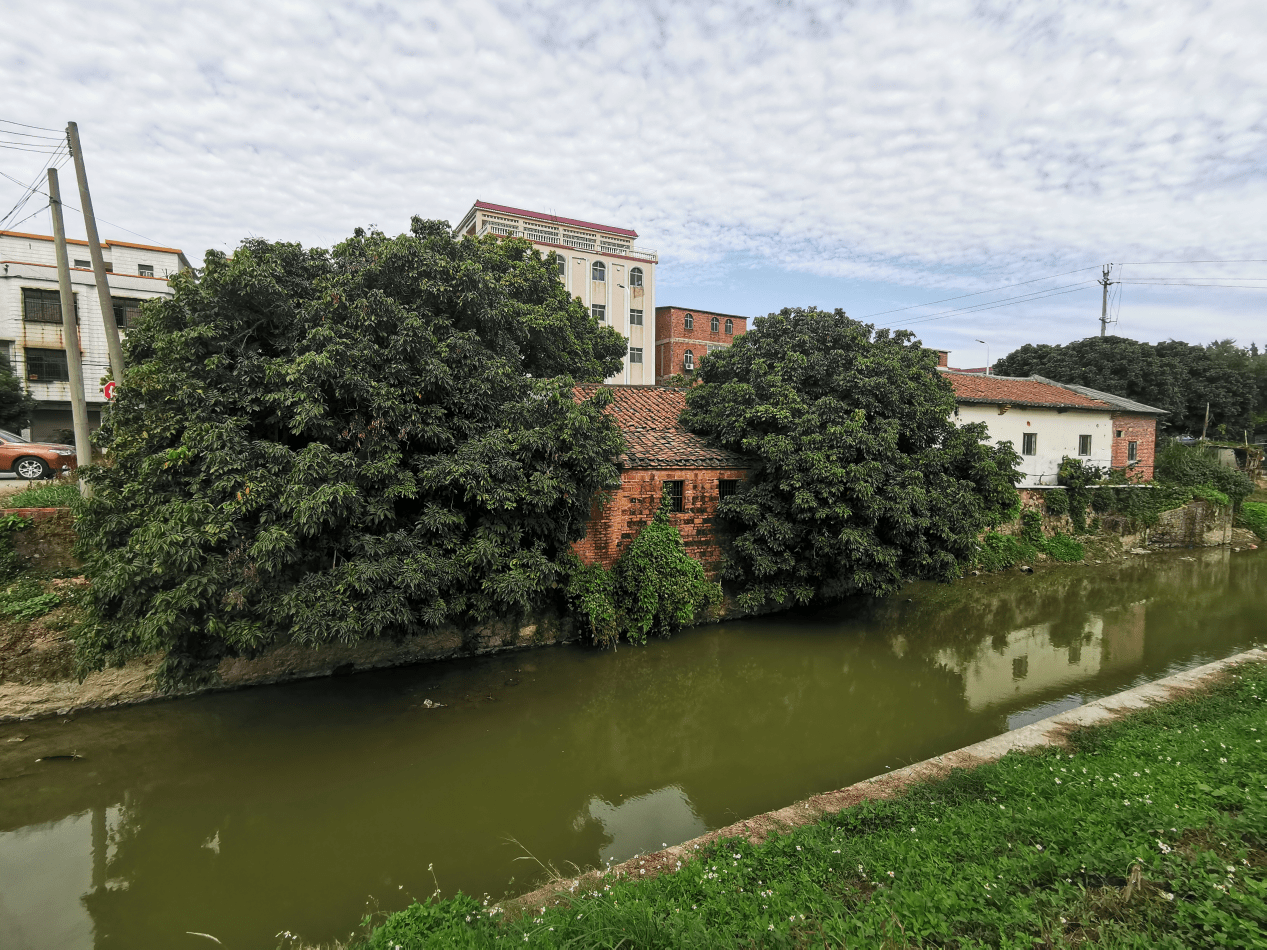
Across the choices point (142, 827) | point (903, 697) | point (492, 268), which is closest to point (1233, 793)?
point (903, 697)

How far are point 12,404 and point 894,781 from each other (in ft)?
77.7

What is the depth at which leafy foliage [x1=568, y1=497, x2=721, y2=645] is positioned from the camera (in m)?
8.93

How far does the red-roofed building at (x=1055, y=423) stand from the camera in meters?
19.0

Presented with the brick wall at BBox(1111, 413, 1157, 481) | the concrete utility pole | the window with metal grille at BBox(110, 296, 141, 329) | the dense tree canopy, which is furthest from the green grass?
the dense tree canopy

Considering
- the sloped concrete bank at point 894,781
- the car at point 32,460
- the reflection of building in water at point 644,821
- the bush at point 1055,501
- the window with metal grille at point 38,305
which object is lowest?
the reflection of building in water at point 644,821

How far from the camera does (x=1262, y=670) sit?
7.21 meters

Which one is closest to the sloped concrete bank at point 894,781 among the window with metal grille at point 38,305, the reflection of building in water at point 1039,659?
the reflection of building in water at point 1039,659

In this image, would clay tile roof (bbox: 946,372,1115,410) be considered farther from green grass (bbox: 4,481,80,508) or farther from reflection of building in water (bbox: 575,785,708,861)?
green grass (bbox: 4,481,80,508)

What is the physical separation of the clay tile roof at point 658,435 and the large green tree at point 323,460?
2.17 metres

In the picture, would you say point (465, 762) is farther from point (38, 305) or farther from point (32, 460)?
point (38, 305)

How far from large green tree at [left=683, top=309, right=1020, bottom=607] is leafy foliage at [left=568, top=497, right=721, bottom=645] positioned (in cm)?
127

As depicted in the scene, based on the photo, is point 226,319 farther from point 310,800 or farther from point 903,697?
point 903,697

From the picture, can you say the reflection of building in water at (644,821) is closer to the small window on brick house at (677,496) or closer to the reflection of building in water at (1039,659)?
the reflection of building in water at (1039,659)

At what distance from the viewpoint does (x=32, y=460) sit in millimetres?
10797
